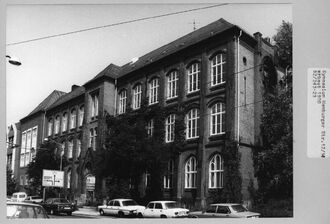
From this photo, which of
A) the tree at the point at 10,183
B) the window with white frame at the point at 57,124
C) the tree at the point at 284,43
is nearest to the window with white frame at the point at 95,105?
the window with white frame at the point at 57,124

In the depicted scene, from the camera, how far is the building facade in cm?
1109

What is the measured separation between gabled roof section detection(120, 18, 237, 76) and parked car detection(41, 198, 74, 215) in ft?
12.3

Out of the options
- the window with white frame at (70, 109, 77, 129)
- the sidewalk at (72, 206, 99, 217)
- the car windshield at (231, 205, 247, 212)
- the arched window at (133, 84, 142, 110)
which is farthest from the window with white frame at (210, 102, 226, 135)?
the window with white frame at (70, 109, 77, 129)

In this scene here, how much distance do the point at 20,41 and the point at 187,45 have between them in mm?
4307

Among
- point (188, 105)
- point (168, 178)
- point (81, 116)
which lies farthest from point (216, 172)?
point (81, 116)

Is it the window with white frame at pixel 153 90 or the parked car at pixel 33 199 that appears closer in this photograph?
the parked car at pixel 33 199

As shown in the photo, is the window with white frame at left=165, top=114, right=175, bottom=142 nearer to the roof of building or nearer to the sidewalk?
the sidewalk

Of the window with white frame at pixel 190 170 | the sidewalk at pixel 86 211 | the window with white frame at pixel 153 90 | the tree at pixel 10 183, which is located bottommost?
the sidewalk at pixel 86 211

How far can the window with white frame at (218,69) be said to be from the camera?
11398 millimetres

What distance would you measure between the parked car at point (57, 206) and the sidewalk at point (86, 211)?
0.19m

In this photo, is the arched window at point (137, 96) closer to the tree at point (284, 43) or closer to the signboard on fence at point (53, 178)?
the signboard on fence at point (53, 178)

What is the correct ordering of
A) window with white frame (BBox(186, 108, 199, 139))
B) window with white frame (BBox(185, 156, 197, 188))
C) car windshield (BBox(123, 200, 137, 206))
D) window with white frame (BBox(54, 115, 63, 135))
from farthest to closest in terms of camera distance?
window with white frame (BBox(54, 115, 63, 135)), window with white frame (BBox(186, 108, 199, 139)), window with white frame (BBox(185, 156, 197, 188)), car windshield (BBox(123, 200, 137, 206))

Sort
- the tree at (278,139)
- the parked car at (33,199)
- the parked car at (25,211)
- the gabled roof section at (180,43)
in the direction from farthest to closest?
the parked car at (33,199) → the gabled roof section at (180,43) → the tree at (278,139) → the parked car at (25,211)

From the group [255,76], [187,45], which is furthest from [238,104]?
[187,45]
